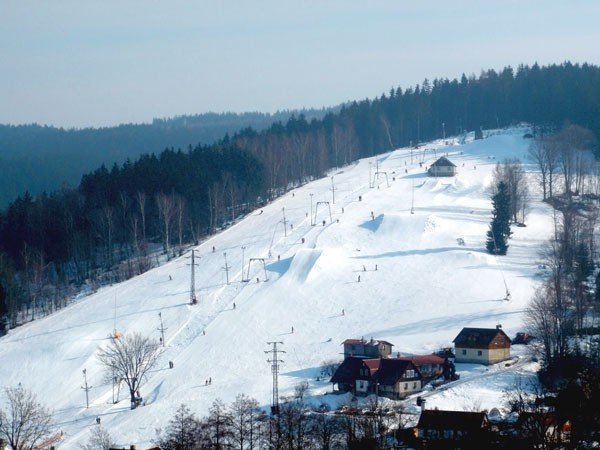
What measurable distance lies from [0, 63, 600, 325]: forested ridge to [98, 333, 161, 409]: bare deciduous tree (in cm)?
1044

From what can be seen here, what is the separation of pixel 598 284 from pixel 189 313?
57.2 feet

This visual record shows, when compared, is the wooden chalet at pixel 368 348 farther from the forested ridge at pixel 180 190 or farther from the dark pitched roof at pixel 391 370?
the forested ridge at pixel 180 190

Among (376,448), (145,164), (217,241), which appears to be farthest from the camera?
(145,164)

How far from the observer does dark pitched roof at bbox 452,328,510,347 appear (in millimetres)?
37188

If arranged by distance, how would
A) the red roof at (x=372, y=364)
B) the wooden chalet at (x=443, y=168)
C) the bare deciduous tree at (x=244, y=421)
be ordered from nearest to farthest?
the bare deciduous tree at (x=244, y=421), the red roof at (x=372, y=364), the wooden chalet at (x=443, y=168)

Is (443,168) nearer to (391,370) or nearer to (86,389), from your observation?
(391,370)

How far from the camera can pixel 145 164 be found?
68.2 m

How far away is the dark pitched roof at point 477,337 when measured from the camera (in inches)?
1464

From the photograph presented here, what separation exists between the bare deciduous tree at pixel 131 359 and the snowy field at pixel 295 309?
0.48 meters

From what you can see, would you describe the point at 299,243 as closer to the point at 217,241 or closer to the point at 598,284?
the point at 217,241

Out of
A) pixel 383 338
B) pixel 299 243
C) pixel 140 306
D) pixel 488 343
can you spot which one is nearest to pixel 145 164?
pixel 299 243

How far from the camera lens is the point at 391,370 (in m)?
34.8

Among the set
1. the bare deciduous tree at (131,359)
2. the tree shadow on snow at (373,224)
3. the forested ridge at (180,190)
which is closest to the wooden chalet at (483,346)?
the bare deciduous tree at (131,359)

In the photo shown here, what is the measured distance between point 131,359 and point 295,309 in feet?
28.9
